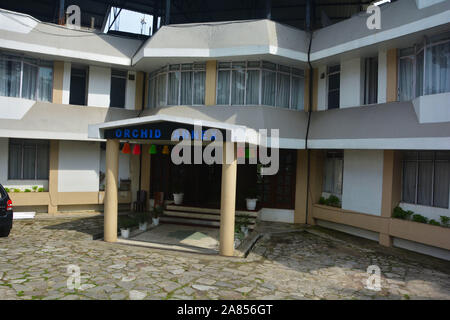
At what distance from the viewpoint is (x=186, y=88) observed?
14.0m

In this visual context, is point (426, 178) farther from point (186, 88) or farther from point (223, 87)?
point (186, 88)

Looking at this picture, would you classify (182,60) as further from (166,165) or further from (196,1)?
(196,1)

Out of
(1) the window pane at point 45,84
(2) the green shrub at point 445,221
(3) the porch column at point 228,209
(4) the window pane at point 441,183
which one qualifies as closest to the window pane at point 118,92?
(1) the window pane at point 45,84

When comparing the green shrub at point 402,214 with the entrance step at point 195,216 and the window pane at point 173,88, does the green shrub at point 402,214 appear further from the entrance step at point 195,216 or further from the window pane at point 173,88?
the window pane at point 173,88

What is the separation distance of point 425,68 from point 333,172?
5320 millimetres

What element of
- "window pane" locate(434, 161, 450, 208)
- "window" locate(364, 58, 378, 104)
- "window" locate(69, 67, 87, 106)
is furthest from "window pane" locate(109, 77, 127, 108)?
"window pane" locate(434, 161, 450, 208)

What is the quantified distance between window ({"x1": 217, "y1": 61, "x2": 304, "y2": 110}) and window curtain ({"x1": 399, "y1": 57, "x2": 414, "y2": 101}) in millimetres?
4104

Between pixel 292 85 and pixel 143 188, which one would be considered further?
pixel 143 188

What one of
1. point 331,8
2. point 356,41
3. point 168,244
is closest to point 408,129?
point 356,41

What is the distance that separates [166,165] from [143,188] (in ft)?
5.18

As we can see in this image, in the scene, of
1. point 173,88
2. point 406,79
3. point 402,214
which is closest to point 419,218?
point 402,214

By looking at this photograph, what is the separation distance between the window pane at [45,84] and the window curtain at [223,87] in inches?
288

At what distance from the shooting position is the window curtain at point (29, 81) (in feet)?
45.4

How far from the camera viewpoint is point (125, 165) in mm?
16047
